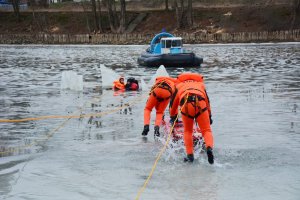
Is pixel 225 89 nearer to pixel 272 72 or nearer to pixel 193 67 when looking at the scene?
pixel 272 72

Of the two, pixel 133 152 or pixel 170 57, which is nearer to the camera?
pixel 133 152

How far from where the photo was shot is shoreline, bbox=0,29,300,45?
5881 centimetres

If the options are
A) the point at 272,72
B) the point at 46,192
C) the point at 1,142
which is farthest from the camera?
the point at 272,72

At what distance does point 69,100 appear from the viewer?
57.0 feet

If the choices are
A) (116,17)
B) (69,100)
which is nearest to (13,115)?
(69,100)

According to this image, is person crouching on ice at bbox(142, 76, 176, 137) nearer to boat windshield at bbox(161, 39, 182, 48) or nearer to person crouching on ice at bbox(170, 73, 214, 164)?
person crouching on ice at bbox(170, 73, 214, 164)

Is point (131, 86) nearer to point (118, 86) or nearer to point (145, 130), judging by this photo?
point (118, 86)

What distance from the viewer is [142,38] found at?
64062mm

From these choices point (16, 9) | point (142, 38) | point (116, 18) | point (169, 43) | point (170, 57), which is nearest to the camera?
point (170, 57)

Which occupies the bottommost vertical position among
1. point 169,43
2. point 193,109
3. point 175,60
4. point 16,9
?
point 175,60

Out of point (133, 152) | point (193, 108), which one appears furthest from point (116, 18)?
point (193, 108)

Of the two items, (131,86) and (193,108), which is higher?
(193,108)

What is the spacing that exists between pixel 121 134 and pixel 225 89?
8.44m

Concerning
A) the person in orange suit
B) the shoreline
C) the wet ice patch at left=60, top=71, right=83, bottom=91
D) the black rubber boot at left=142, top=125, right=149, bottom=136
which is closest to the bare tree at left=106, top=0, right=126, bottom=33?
the shoreline
